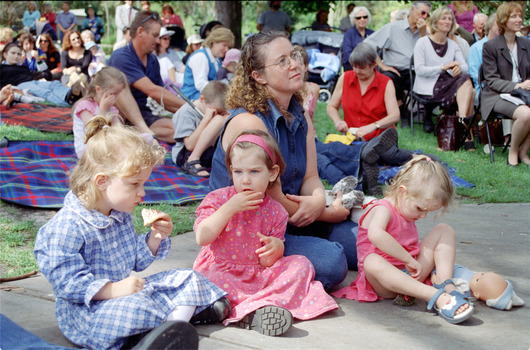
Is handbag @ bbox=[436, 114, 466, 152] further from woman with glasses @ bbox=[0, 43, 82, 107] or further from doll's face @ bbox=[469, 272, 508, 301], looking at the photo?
woman with glasses @ bbox=[0, 43, 82, 107]

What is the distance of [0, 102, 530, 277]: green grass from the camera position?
3.74 meters

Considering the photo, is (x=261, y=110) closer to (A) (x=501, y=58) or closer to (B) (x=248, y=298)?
(B) (x=248, y=298)

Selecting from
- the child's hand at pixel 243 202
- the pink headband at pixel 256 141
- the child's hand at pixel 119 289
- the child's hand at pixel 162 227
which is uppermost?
the pink headband at pixel 256 141

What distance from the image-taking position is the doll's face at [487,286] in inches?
122

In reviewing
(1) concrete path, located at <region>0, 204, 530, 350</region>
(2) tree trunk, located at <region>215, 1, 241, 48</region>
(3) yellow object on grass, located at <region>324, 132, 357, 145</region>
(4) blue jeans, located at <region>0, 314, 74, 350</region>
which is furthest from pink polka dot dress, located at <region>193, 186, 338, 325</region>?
(2) tree trunk, located at <region>215, 1, 241, 48</region>

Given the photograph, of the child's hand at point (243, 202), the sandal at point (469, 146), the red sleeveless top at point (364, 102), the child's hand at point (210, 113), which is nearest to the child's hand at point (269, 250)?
the child's hand at point (243, 202)

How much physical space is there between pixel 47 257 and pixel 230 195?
1.01m

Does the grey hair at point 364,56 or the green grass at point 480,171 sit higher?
the grey hair at point 364,56

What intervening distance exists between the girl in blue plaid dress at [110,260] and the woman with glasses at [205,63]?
5460 millimetres

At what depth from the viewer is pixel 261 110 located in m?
3.39

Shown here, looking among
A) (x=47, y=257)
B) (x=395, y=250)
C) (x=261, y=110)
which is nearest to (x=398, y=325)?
(x=395, y=250)

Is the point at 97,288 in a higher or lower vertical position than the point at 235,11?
lower

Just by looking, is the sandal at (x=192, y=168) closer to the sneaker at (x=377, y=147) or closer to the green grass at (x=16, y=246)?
the sneaker at (x=377, y=147)

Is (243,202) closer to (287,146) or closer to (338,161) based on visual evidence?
(287,146)
